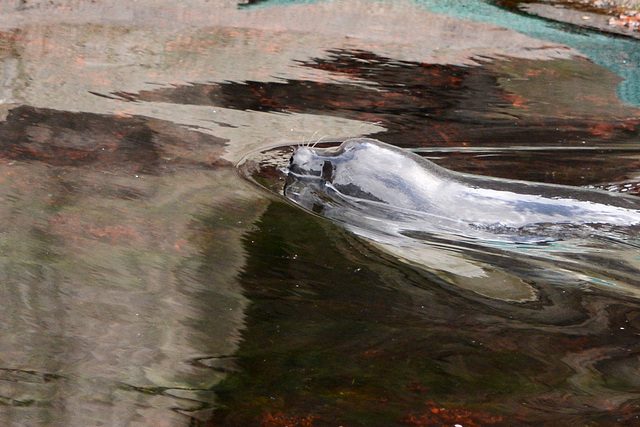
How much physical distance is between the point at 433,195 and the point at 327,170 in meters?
0.53

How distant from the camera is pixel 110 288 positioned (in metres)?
2.46

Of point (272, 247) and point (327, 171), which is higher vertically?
point (327, 171)

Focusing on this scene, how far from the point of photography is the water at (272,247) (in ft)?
6.65

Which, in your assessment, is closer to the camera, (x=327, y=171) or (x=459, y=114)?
(x=327, y=171)

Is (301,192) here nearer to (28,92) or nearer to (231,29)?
(28,92)

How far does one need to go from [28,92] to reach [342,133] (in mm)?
1679

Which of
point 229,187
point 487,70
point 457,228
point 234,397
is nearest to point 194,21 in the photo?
point 487,70

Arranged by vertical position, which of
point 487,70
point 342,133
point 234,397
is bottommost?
point 234,397

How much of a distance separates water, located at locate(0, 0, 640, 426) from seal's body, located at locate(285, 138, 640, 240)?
0.49 feet

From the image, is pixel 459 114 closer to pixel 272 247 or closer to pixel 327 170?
pixel 327 170

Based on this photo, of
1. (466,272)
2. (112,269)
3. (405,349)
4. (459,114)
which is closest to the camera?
(405,349)

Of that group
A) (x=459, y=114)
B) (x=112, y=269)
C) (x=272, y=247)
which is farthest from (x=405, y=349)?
(x=459, y=114)

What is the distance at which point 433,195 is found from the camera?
11.0 ft

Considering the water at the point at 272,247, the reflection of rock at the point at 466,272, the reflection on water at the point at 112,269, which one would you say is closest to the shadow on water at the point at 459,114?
the water at the point at 272,247
